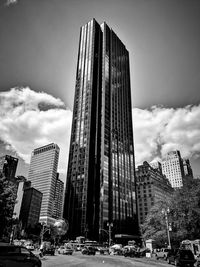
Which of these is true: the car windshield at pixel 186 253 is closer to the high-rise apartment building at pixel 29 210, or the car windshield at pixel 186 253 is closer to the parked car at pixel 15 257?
the parked car at pixel 15 257

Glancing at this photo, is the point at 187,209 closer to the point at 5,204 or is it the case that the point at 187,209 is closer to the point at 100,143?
the point at 5,204

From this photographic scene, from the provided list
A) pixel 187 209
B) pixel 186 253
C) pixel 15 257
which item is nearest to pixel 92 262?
→ pixel 186 253

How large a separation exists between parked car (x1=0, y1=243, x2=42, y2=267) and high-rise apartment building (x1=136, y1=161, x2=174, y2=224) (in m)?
153

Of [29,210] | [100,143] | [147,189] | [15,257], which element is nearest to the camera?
[15,257]

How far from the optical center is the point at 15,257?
13391mm

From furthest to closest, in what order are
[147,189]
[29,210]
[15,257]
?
[29,210]
[147,189]
[15,257]

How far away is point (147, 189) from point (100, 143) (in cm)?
6261

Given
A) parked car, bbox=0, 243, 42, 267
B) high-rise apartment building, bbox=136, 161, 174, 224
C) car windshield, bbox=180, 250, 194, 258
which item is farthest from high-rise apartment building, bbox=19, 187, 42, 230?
parked car, bbox=0, 243, 42, 267

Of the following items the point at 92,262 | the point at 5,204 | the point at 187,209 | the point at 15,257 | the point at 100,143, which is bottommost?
the point at 92,262

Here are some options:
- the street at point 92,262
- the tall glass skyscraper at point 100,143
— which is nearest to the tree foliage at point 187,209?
the street at point 92,262

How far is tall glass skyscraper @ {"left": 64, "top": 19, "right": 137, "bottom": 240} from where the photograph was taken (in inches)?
4409

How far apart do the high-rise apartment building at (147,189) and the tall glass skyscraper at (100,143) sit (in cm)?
3432

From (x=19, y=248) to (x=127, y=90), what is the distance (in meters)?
157

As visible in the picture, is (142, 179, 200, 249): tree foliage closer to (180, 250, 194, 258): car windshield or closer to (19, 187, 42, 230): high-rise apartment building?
(180, 250, 194, 258): car windshield
